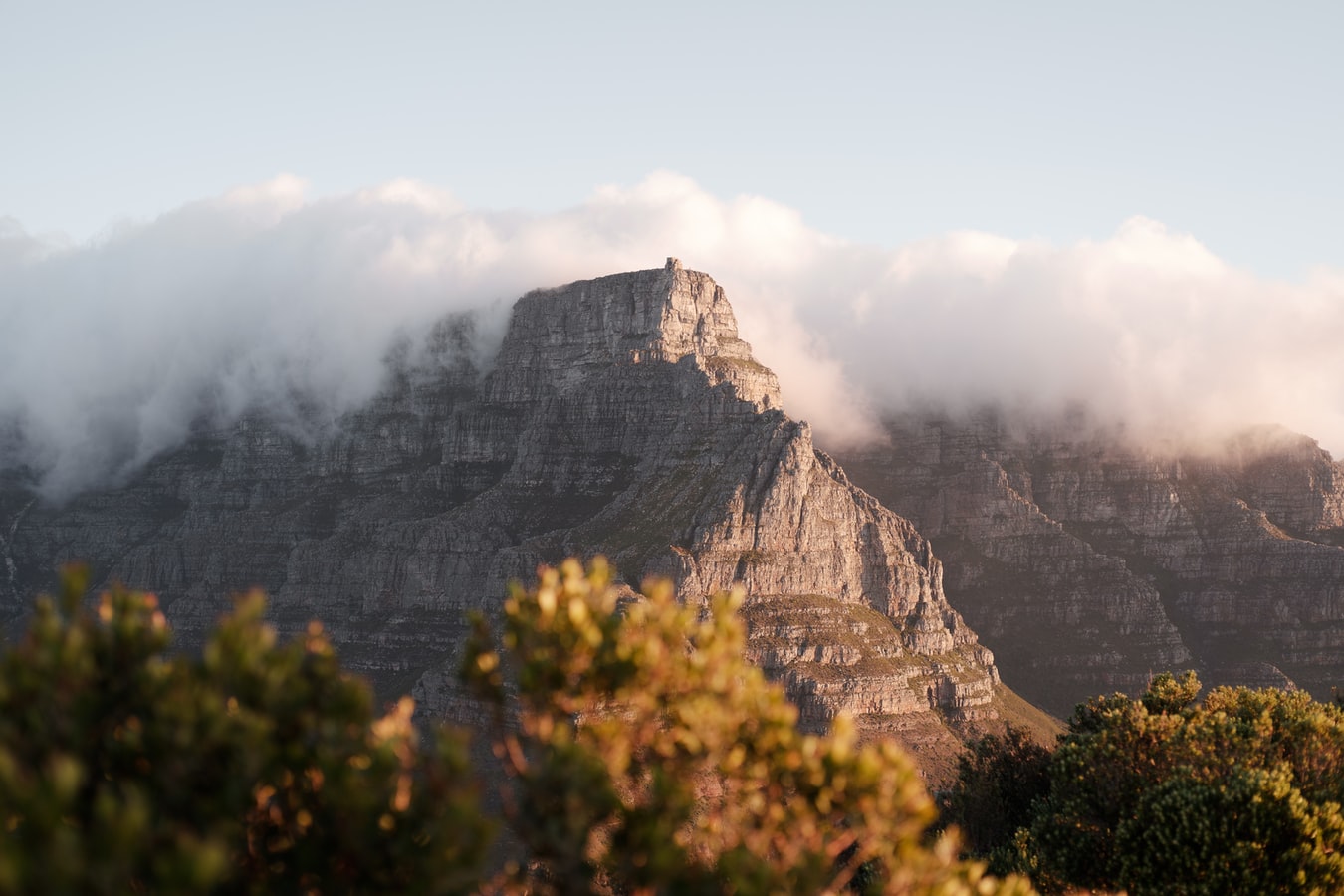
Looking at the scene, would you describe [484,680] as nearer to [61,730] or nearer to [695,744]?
[695,744]

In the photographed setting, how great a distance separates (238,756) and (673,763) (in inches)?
393

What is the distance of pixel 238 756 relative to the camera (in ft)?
72.5

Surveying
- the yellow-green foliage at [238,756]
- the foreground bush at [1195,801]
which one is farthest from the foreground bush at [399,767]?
the foreground bush at [1195,801]

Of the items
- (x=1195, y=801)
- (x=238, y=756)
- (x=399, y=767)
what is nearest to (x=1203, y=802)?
(x=1195, y=801)

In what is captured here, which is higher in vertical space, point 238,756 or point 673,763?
point 238,756

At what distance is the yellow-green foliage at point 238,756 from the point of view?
22.0 metres

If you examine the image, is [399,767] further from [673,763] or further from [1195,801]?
[1195,801]

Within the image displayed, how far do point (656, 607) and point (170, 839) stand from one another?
11804mm

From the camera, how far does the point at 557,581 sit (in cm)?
2833

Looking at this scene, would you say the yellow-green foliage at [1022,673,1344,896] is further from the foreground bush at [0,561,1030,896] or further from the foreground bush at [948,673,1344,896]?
the foreground bush at [0,561,1030,896]

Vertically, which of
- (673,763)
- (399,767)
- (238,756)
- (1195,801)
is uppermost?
(238,756)

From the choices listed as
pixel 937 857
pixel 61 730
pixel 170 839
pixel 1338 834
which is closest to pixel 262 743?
pixel 170 839

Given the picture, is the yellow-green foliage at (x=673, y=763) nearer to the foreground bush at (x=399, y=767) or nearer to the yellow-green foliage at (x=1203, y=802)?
the foreground bush at (x=399, y=767)

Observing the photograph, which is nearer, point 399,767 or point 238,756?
point 238,756
